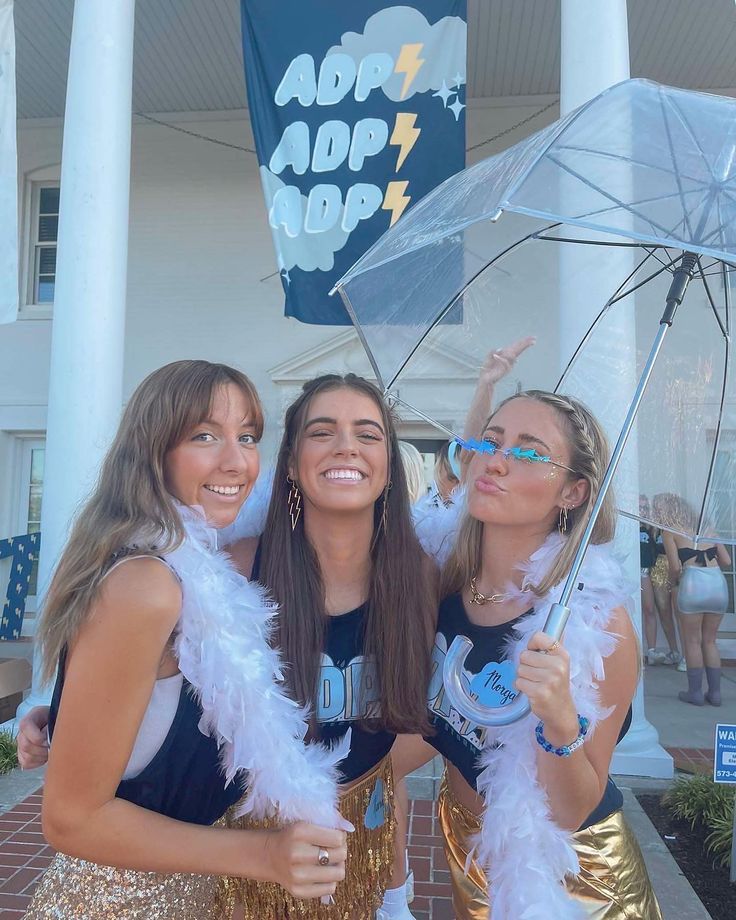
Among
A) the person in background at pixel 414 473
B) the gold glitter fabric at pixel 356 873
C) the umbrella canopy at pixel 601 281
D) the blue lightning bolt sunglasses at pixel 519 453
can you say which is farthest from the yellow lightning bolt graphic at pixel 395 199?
the gold glitter fabric at pixel 356 873

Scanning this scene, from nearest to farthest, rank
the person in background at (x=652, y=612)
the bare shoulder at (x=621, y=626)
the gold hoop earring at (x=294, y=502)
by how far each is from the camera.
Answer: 1. the bare shoulder at (x=621, y=626)
2. the gold hoop earring at (x=294, y=502)
3. the person in background at (x=652, y=612)

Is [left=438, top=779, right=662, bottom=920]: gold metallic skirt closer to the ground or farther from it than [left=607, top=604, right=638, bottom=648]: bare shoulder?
closer to the ground

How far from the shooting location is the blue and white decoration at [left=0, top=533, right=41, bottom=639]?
8.02 m

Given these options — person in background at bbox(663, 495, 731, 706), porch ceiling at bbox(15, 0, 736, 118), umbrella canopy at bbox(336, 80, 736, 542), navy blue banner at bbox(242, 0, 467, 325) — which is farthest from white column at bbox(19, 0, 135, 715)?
person in background at bbox(663, 495, 731, 706)

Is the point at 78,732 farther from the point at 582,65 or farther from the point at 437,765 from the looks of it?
the point at 582,65

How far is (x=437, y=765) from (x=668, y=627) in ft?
13.7

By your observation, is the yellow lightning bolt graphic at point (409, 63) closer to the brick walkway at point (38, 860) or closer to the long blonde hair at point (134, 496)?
the long blonde hair at point (134, 496)

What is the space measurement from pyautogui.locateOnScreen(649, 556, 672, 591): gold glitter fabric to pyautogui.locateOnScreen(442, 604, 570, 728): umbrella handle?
21.8 feet

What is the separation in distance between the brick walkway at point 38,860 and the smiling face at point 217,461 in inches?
92.2

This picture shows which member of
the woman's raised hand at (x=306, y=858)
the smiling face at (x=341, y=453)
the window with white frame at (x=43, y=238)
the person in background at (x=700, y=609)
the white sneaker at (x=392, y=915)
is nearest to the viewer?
the woman's raised hand at (x=306, y=858)

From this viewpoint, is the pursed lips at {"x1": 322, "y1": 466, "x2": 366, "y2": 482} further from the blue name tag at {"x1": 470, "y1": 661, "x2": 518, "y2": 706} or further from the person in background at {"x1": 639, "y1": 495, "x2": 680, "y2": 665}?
the person in background at {"x1": 639, "y1": 495, "x2": 680, "y2": 665}

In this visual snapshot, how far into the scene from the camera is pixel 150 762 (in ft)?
4.62

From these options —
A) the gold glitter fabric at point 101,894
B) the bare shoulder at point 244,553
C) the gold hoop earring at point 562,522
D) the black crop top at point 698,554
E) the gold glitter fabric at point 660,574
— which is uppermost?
the gold hoop earring at point 562,522

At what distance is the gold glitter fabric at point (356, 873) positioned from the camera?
1897 millimetres
